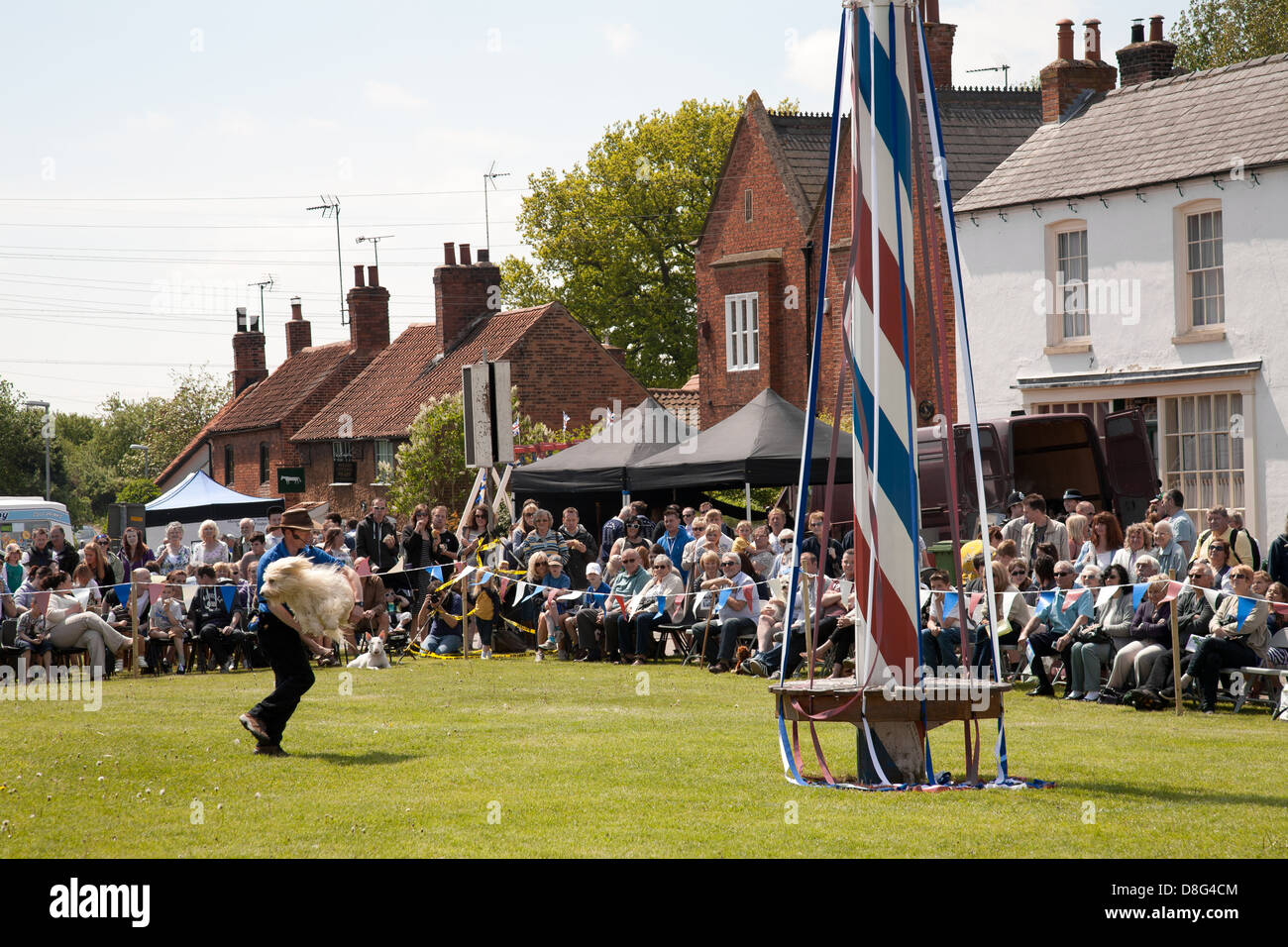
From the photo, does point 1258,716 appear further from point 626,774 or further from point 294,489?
point 294,489

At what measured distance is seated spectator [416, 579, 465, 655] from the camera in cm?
2102

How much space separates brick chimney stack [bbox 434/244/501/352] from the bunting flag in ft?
124

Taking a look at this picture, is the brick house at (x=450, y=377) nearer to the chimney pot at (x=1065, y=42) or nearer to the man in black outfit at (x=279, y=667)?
the chimney pot at (x=1065, y=42)

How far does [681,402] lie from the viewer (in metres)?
50.8

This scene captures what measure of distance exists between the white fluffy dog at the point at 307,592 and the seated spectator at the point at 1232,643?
23.8 feet

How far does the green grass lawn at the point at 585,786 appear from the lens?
816cm

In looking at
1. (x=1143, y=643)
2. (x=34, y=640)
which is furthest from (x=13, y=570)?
(x=1143, y=643)

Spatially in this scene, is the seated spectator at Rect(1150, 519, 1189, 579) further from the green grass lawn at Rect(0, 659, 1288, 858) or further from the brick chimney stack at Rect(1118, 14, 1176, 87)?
the brick chimney stack at Rect(1118, 14, 1176, 87)

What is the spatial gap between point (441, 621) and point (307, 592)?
967 cm

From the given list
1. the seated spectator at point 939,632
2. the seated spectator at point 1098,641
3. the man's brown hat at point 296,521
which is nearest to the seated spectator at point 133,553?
the man's brown hat at point 296,521

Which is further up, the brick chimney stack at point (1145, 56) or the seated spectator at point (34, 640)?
the brick chimney stack at point (1145, 56)

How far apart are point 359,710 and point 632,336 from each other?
162 feet

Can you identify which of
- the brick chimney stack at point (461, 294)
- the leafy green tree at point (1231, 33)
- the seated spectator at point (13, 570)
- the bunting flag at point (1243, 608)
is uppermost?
the leafy green tree at point (1231, 33)

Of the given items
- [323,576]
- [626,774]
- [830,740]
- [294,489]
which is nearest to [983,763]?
[830,740]
